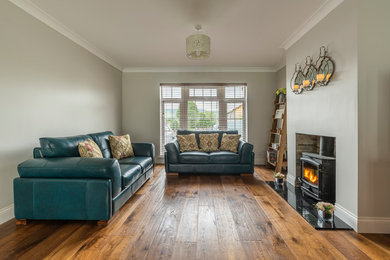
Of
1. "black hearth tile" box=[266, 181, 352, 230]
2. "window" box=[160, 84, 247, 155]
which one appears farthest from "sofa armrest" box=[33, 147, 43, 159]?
"window" box=[160, 84, 247, 155]

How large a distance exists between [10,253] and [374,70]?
12.7ft

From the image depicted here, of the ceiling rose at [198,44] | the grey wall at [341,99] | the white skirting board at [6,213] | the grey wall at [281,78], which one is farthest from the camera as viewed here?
the grey wall at [281,78]

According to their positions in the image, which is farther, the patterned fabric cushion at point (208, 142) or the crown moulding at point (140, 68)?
the patterned fabric cushion at point (208, 142)

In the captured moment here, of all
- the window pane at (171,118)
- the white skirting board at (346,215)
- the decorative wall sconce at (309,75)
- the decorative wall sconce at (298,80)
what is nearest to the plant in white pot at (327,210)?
the white skirting board at (346,215)

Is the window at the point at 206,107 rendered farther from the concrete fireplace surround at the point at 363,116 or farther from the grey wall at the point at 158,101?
the concrete fireplace surround at the point at 363,116

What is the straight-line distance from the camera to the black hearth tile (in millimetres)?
2264

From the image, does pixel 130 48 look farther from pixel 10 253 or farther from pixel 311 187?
pixel 311 187

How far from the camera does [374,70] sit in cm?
213

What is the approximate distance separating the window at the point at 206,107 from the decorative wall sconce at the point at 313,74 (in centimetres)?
207

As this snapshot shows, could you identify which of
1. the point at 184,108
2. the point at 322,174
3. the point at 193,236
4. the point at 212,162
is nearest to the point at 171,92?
the point at 184,108

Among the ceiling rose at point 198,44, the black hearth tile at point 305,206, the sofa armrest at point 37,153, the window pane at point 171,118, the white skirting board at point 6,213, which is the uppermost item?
the ceiling rose at point 198,44

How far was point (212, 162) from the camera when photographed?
4383mm

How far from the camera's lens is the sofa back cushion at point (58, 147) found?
2488 millimetres

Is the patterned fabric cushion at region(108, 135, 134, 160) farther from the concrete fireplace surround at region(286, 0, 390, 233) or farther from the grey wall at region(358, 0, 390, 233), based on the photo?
the grey wall at region(358, 0, 390, 233)
